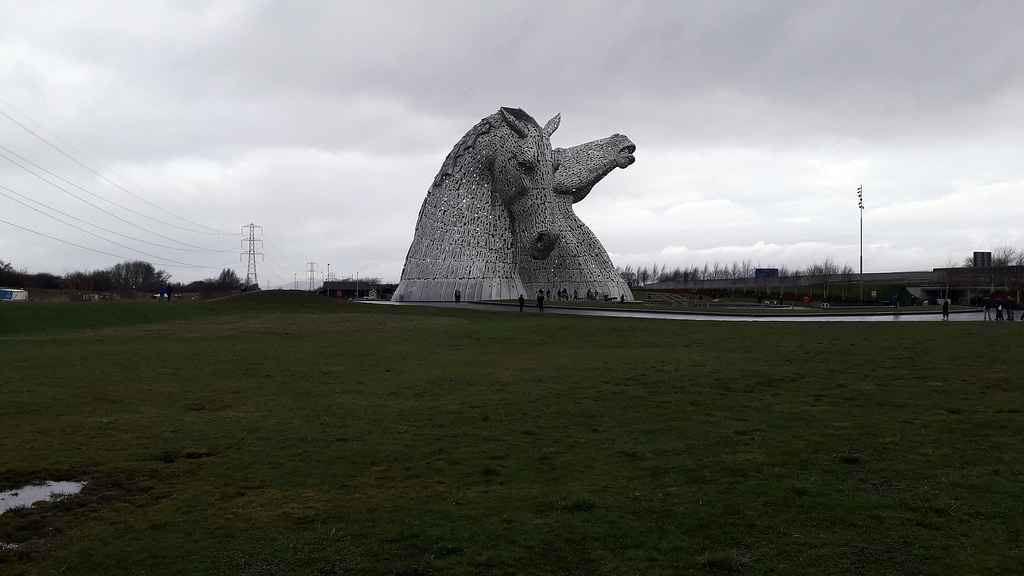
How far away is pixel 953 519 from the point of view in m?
5.59

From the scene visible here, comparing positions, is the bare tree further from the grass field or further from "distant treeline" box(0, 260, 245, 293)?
the grass field

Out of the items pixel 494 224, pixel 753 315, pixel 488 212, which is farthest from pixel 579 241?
pixel 753 315

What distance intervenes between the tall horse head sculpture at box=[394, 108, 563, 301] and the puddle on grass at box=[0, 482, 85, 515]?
39.4m

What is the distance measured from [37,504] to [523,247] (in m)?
43.8

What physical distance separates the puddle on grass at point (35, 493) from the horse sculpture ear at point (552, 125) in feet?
152

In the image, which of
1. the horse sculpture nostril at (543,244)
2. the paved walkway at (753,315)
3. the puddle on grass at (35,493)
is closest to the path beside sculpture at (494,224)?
the horse sculpture nostril at (543,244)

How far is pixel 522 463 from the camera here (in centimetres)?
781

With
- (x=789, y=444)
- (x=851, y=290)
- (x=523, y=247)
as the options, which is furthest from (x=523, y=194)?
(x=851, y=290)

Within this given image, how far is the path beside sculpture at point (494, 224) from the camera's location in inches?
1812

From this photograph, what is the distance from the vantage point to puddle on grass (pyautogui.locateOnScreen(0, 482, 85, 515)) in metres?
6.44

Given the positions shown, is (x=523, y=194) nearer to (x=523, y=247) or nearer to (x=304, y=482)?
(x=523, y=247)

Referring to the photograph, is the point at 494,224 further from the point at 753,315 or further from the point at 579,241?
the point at 753,315

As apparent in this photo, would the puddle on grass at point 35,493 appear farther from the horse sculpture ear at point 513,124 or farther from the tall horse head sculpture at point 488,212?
the horse sculpture ear at point 513,124

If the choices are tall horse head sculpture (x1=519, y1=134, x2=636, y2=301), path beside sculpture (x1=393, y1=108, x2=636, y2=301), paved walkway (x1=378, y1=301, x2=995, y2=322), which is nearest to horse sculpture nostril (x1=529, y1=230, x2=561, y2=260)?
path beside sculpture (x1=393, y1=108, x2=636, y2=301)
